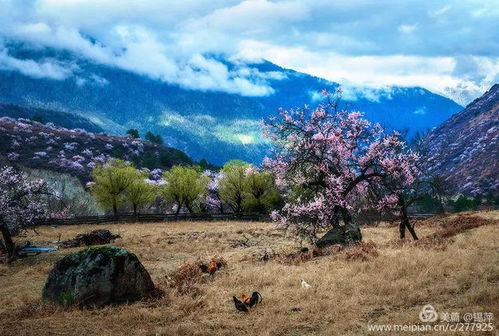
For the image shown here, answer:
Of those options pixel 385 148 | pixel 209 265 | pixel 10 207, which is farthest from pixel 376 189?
pixel 10 207

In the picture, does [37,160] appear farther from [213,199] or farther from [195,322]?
[195,322]

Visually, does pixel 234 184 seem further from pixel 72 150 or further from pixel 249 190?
pixel 72 150

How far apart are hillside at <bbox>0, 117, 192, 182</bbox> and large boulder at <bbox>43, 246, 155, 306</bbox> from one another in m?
91.6

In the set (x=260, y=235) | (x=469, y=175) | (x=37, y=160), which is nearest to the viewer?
(x=260, y=235)

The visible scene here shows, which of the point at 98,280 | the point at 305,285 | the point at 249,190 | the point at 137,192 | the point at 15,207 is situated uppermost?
the point at 137,192

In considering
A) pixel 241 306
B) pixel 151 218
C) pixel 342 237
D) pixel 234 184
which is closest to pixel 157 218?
pixel 151 218

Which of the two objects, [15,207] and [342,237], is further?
[15,207]

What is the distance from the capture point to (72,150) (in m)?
120

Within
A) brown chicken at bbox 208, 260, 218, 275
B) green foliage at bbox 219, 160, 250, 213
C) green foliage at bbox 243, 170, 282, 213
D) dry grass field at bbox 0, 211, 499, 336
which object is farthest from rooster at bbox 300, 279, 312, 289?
green foliage at bbox 219, 160, 250, 213

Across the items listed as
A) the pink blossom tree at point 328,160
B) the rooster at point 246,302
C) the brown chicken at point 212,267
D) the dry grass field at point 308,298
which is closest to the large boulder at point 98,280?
the dry grass field at point 308,298

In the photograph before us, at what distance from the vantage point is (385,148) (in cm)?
2366

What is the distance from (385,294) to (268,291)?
364cm

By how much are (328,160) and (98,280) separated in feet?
45.0

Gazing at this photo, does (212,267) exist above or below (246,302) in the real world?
above
